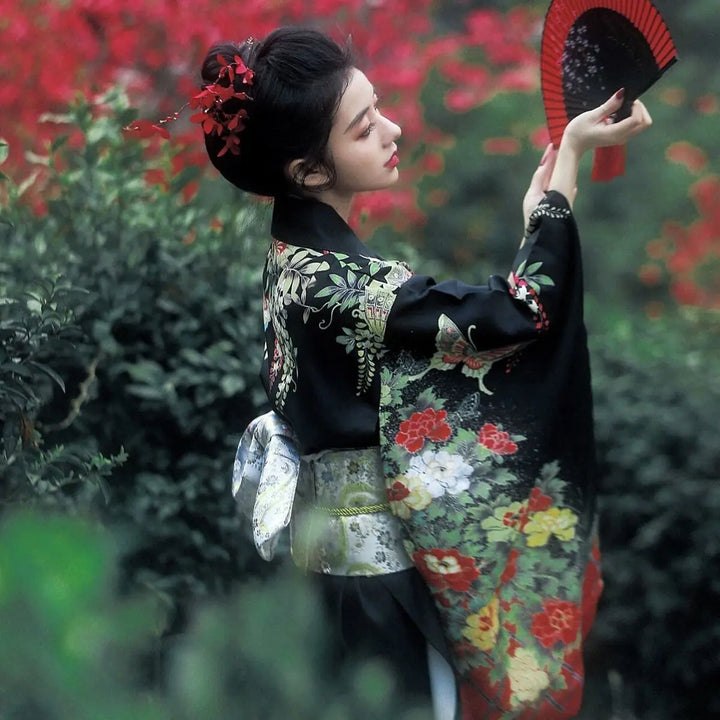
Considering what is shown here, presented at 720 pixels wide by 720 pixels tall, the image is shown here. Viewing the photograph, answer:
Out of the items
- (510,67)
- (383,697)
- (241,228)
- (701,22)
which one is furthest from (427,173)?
(383,697)

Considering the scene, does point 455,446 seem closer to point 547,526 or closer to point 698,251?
point 547,526

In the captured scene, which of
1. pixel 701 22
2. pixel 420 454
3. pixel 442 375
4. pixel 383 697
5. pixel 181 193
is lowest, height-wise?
pixel 383 697

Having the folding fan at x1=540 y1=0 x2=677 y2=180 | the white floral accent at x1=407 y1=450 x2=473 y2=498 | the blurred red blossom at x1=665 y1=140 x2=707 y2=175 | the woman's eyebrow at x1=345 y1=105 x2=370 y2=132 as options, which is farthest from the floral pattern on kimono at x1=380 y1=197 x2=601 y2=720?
the blurred red blossom at x1=665 y1=140 x2=707 y2=175

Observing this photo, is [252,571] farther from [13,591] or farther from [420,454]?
[13,591]

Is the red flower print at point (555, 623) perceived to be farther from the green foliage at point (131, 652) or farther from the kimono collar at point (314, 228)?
the green foliage at point (131, 652)

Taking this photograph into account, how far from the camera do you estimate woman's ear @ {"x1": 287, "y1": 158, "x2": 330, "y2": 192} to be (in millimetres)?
2115

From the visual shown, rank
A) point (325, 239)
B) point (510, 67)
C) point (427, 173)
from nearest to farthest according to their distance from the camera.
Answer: point (325, 239)
point (427, 173)
point (510, 67)

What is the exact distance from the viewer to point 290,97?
2074mm

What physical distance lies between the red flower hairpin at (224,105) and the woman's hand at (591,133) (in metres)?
0.58

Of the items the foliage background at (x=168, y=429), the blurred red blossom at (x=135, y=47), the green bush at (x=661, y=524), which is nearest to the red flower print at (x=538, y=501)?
the foliage background at (x=168, y=429)

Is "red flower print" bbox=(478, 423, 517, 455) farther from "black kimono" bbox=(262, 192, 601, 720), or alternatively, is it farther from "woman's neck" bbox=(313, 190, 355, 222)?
"woman's neck" bbox=(313, 190, 355, 222)

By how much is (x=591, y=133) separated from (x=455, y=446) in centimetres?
62

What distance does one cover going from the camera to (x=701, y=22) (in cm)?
713

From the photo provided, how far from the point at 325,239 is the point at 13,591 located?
1.33 m
